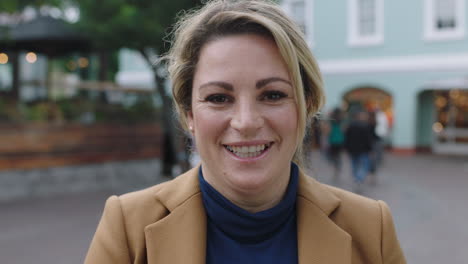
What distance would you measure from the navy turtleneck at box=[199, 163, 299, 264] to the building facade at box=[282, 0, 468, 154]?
17016mm

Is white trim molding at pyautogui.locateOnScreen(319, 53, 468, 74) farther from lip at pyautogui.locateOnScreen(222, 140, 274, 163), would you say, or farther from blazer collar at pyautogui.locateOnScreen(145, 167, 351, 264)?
lip at pyautogui.locateOnScreen(222, 140, 274, 163)

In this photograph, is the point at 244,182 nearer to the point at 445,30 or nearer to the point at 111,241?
the point at 111,241

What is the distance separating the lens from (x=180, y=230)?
1.62m

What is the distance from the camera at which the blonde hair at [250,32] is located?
150 cm

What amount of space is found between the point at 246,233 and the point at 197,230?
172 millimetres

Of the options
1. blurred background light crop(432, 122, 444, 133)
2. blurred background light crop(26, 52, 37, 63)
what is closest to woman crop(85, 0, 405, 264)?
blurred background light crop(26, 52, 37, 63)

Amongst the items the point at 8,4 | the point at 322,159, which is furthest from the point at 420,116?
the point at 8,4

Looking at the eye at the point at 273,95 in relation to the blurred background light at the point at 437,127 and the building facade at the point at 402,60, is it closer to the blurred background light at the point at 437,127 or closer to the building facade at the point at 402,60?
the building facade at the point at 402,60

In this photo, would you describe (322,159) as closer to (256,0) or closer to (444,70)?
(444,70)

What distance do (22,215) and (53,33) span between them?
504 centimetres

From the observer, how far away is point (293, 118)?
154cm

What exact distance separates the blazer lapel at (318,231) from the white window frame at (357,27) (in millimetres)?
18479

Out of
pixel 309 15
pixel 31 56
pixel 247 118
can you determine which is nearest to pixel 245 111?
pixel 247 118

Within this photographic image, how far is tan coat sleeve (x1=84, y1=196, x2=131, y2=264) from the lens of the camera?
5.04 feet
